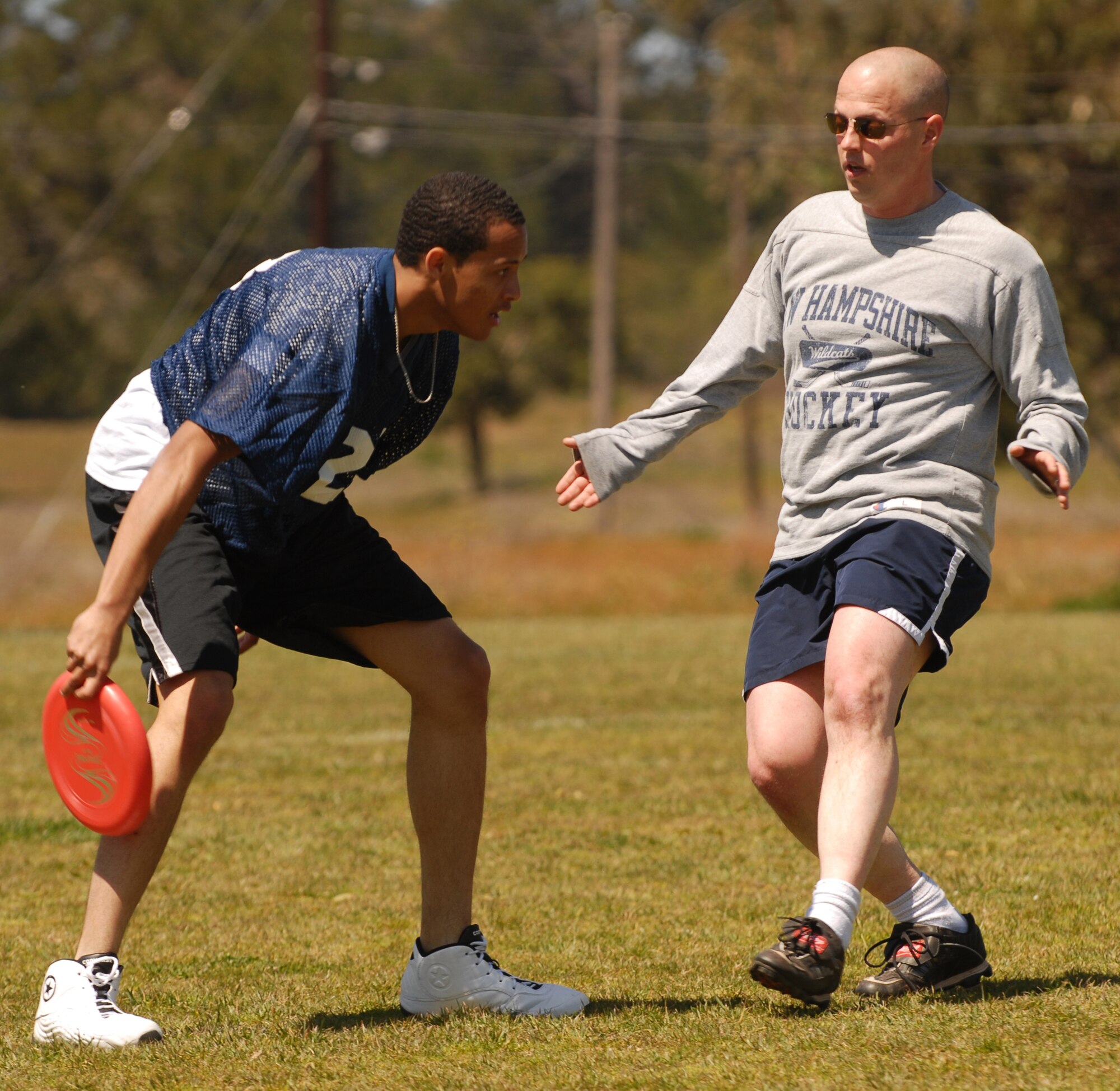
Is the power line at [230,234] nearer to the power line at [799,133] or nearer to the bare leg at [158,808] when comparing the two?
the power line at [799,133]

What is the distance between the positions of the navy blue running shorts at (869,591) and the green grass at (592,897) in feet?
2.64

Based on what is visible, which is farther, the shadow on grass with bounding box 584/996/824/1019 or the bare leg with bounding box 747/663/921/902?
the bare leg with bounding box 747/663/921/902

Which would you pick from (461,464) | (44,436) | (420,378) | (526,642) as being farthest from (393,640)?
(44,436)

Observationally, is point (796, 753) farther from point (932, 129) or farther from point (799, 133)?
point (799, 133)

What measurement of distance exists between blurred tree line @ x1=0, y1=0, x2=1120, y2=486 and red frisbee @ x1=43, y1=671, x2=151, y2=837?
1028 inches

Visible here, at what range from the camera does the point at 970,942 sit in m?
4.12

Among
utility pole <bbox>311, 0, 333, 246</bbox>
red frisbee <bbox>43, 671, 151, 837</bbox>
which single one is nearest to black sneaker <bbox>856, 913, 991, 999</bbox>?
red frisbee <bbox>43, 671, 151, 837</bbox>

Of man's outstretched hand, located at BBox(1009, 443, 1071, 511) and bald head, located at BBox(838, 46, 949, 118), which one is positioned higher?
bald head, located at BBox(838, 46, 949, 118)

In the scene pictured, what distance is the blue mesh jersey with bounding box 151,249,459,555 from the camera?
359 cm

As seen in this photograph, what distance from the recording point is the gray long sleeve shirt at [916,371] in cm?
388

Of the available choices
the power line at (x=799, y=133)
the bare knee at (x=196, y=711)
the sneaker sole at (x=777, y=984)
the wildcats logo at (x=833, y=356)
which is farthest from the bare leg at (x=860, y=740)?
the power line at (x=799, y=133)

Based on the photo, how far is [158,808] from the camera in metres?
3.74

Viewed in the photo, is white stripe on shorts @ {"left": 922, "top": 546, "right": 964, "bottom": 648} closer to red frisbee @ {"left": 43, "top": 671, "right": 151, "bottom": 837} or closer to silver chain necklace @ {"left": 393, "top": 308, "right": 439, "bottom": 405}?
silver chain necklace @ {"left": 393, "top": 308, "right": 439, "bottom": 405}

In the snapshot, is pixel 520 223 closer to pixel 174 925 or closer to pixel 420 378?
pixel 420 378
